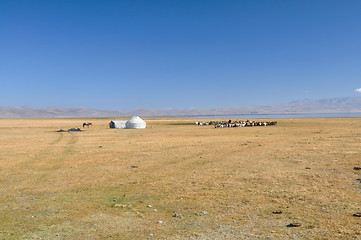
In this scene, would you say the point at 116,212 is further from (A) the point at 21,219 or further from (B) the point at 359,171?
(B) the point at 359,171

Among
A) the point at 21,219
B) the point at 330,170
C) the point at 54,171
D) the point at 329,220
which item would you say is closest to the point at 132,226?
the point at 21,219

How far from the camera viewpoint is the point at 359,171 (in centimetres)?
1224

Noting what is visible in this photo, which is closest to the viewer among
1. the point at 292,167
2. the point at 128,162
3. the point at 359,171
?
the point at 359,171

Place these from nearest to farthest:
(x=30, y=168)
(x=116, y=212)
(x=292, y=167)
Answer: (x=116, y=212) < (x=292, y=167) < (x=30, y=168)

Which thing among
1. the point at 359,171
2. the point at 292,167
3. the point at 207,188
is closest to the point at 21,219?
the point at 207,188

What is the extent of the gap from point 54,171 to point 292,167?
37.8 ft

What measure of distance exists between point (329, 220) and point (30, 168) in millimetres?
13714

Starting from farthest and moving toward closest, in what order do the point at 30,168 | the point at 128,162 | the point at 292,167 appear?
the point at 128,162 < the point at 30,168 < the point at 292,167

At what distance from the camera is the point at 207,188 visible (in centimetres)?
1031

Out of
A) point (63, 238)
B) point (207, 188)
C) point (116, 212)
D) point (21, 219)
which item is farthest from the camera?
point (207, 188)

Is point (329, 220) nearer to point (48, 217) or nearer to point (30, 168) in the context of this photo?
point (48, 217)

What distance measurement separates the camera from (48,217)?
25.3 feet

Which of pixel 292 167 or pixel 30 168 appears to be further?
pixel 30 168

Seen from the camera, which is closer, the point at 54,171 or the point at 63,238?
the point at 63,238
